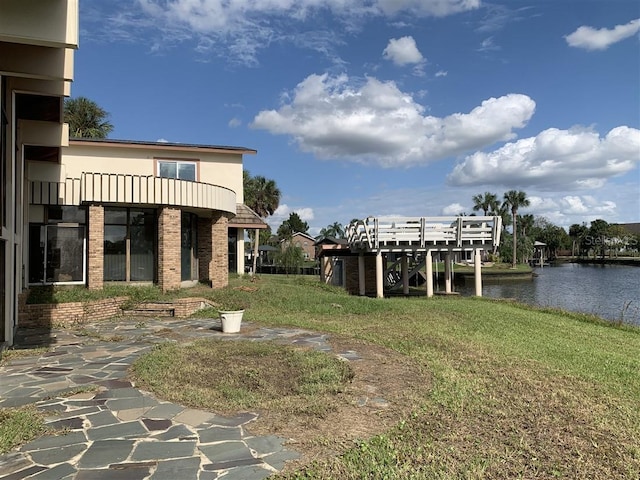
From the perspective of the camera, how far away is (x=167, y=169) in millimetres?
18891

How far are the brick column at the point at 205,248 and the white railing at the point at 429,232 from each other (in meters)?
6.81

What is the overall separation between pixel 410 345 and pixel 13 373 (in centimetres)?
620

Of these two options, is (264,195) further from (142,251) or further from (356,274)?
(142,251)

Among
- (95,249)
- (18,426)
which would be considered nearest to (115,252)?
(95,249)

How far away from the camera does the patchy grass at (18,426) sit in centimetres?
403

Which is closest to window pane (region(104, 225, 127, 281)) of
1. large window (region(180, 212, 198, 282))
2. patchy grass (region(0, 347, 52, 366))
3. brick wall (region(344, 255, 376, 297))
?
large window (region(180, 212, 198, 282))

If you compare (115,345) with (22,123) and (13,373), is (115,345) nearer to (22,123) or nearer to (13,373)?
(13,373)

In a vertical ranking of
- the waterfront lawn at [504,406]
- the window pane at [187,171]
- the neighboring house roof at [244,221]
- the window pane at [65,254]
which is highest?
the window pane at [187,171]

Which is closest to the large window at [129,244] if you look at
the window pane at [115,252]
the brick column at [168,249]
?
the window pane at [115,252]

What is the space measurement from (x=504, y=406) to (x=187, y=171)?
1669 centimetres

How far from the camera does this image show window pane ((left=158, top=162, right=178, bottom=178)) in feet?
61.5

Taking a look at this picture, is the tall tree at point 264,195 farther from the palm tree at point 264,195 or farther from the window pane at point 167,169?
the window pane at point 167,169

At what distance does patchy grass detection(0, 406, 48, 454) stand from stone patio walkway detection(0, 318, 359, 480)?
11cm

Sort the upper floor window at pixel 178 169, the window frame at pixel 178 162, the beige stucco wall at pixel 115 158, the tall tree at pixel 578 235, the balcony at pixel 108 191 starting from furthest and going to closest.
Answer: the tall tree at pixel 578 235 < the upper floor window at pixel 178 169 < the window frame at pixel 178 162 < the beige stucco wall at pixel 115 158 < the balcony at pixel 108 191
